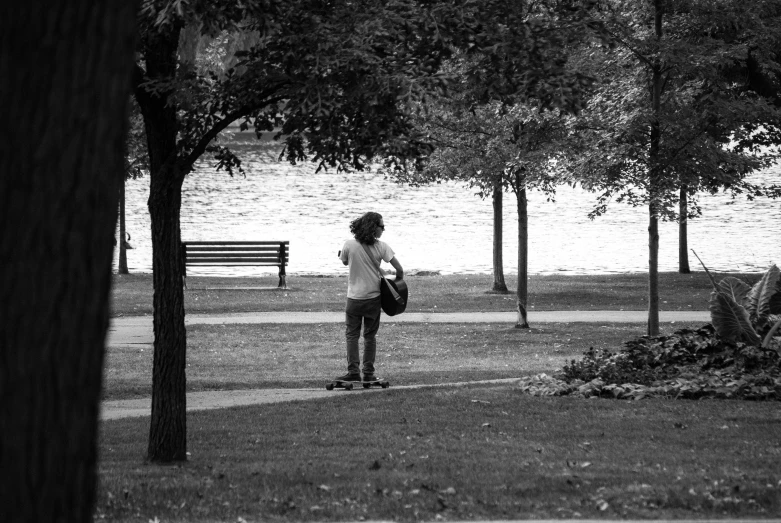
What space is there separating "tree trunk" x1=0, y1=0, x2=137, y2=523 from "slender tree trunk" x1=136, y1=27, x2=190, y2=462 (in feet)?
14.1

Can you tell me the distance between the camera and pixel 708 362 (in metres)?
10.0

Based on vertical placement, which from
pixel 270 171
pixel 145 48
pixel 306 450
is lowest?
pixel 306 450

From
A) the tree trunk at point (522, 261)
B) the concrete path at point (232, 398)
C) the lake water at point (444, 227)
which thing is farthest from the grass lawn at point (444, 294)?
the concrete path at point (232, 398)

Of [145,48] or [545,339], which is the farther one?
[545,339]

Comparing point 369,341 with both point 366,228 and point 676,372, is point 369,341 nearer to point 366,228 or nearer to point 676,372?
point 366,228

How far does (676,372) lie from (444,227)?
41.5 m

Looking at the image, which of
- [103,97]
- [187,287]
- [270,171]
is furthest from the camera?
[270,171]

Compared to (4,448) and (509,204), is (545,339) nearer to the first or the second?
(4,448)

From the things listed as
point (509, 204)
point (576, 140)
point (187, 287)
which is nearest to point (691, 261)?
point (187, 287)

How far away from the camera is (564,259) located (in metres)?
35.4

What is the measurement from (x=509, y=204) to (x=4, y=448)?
68.2 meters

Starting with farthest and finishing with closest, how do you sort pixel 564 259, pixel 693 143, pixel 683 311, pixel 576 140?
pixel 564 259 < pixel 683 311 < pixel 576 140 < pixel 693 143

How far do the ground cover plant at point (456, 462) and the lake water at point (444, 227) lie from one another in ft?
47.4

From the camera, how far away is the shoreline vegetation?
63.3 feet
